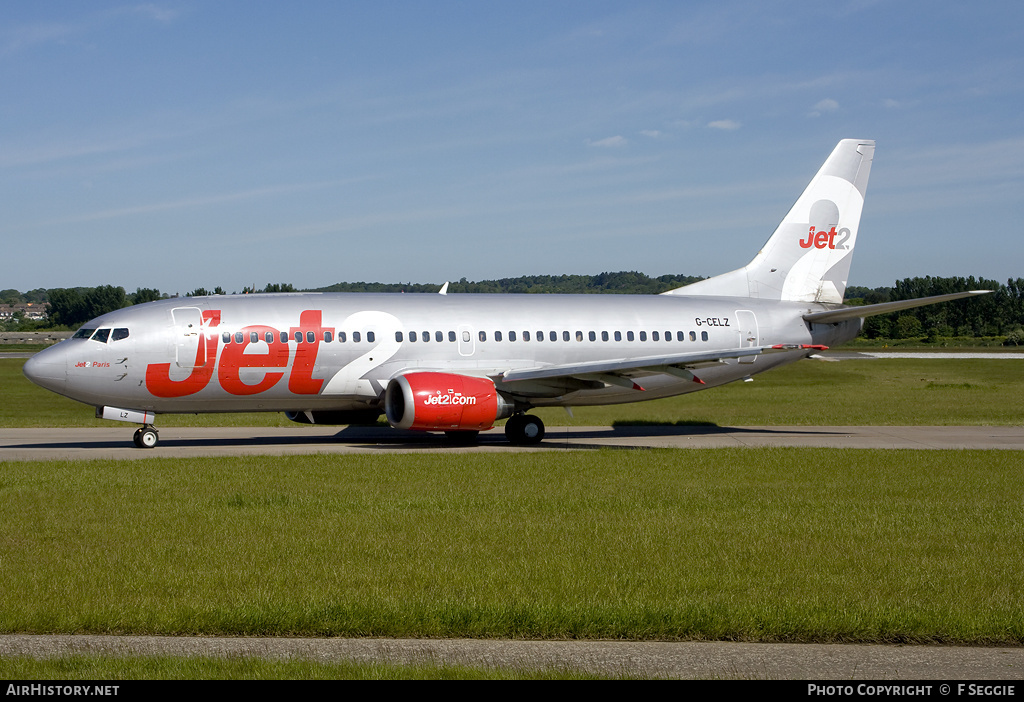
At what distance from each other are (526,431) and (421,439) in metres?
3.29

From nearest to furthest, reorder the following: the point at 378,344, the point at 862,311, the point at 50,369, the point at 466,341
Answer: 1. the point at 50,369
2. the point at 378,344
3. the point at 466,341
4. the point at 862,311

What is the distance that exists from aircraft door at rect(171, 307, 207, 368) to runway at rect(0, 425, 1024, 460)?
2.18 metres

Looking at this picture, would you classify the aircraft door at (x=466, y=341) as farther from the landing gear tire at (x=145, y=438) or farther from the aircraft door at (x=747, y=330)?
the aircraft door at (x=747, y=330)

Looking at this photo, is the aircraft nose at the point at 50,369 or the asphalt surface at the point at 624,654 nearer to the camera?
the asphalt surface at the point at 624,654

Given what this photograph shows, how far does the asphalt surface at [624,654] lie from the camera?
296 inches

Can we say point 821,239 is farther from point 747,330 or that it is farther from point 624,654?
point 624,654

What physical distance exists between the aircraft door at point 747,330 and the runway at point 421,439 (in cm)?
265

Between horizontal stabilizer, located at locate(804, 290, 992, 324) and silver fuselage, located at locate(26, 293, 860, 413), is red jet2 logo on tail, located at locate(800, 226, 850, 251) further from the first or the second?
horizontal stabilizer, located at locate(804, 290, 992, 324)

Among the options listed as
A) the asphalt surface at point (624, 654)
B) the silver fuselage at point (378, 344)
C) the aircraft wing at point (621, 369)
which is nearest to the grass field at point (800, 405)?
the silver fuselage at point (378, 344)

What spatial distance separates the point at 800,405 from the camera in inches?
1534

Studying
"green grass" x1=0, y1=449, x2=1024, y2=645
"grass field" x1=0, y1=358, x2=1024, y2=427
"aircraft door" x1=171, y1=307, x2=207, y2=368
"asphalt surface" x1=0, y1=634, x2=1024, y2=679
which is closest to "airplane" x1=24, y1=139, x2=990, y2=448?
"aircraft door" x1=171, y1=307, x2=207, y2=368

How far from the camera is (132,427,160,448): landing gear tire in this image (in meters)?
24.8

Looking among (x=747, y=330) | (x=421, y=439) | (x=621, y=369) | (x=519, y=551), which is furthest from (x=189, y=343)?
(x=747, y=330)

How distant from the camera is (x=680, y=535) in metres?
12.9
